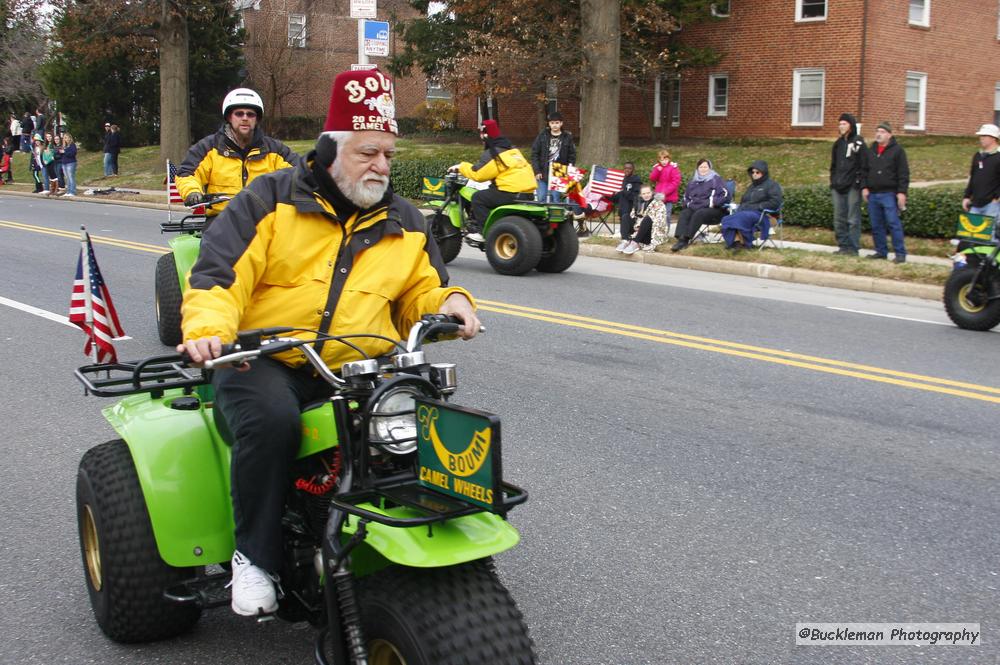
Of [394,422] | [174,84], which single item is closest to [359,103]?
[394,422]

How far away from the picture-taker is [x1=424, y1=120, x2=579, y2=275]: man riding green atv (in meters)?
13.7

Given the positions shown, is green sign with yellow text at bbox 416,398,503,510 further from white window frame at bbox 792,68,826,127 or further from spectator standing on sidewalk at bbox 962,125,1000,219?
white window frame at bbox 792,68,826,127

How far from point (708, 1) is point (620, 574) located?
1122 inches

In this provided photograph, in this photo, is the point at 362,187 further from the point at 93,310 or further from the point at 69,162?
the point at 69,162

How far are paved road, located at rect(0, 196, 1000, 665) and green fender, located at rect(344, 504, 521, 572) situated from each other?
1143mm

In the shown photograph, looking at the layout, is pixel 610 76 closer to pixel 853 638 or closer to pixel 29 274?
pixel 29 274

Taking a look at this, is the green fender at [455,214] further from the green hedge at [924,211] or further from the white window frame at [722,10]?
the white window frame at [722,10]

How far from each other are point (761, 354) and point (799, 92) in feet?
79.6

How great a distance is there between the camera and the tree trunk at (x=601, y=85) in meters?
24.3

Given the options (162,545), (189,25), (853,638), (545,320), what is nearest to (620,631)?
(853,638)

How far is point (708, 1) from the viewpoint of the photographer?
3062 centimetres

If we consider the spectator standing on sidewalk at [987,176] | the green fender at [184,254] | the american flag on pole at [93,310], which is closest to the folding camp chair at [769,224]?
the spectator standing on sidewalk at [987,176]

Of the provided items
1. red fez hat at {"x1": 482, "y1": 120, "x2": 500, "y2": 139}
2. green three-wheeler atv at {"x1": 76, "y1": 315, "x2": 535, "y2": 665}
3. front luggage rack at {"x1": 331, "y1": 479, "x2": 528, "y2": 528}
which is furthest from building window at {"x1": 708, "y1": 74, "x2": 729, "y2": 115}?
front luggage rack at {"x1": 331, "y1": 479, "x2": 528, "y2": 528}

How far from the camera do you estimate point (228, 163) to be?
9.19 m
